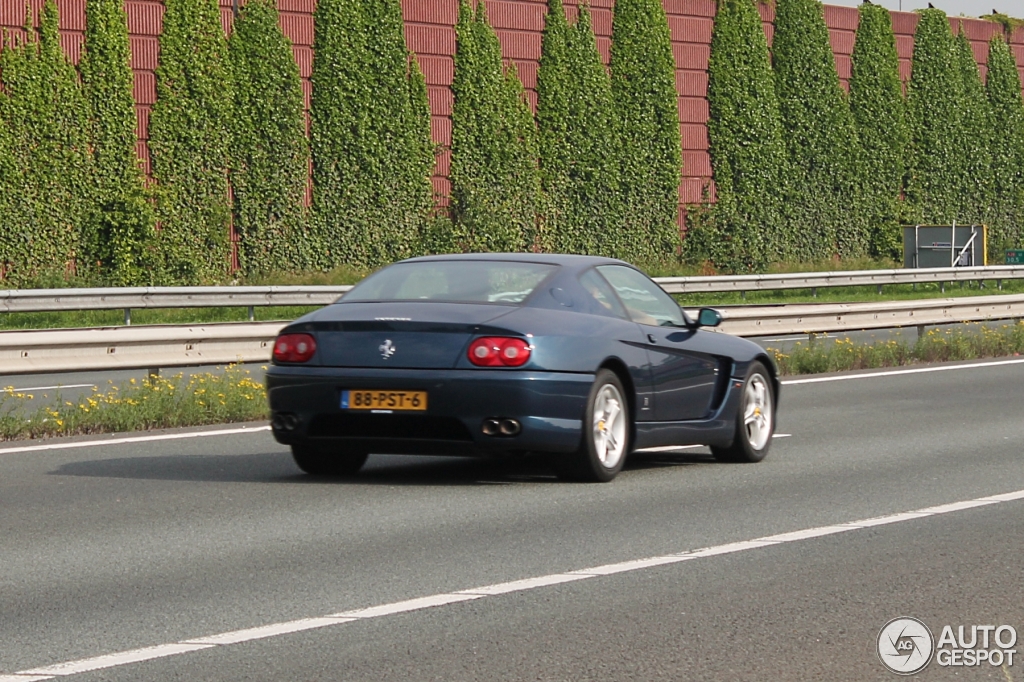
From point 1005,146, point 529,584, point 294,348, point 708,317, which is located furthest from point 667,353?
point 1005,146

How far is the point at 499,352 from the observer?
9680 mm

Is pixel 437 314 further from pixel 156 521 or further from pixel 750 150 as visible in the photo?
pixel 750 150

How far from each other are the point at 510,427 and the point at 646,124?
35257 millimetres

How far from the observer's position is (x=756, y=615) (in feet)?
20.8

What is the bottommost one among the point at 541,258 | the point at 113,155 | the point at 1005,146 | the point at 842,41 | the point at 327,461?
the point at 327,461

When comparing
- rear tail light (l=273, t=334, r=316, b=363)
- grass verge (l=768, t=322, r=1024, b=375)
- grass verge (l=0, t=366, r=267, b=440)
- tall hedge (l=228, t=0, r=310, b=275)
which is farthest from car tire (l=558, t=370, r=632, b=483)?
tall hedge (l=228, t=0, r=310, b=275)

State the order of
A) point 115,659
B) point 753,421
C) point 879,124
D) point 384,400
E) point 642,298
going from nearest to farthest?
point 115,659 → point 384,400 → point 642,298 → point 753,421 → point 879,124

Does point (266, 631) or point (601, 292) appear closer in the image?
point (266, 631)

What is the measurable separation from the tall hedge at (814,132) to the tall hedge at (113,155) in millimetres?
19447

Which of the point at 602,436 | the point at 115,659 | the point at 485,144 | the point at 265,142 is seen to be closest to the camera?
the point at 115,659

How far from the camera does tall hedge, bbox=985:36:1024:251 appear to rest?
5403 centimetres

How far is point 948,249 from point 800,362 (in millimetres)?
24340

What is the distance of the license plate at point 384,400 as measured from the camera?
9.68m

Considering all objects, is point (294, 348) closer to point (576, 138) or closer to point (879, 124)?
point (576, 138)
